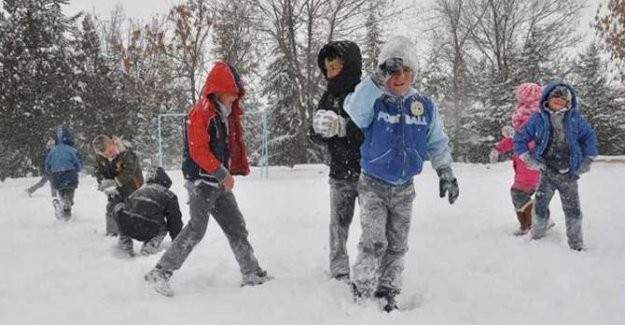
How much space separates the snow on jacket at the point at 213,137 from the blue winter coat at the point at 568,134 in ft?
9.49

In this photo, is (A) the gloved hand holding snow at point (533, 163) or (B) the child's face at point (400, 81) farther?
(A) the gloved hand holding snow at point (533, 163)

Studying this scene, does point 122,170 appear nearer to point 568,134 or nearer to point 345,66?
point 345,66

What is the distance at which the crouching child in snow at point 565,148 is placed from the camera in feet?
17.7

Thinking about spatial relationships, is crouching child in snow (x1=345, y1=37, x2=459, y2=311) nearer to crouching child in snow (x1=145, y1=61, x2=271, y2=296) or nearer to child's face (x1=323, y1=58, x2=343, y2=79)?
child's face (x1=323, y1=58, x2=343, y2=79)

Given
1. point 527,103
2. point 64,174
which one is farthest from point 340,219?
point 64,174

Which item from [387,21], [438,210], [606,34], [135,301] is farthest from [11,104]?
[606,34]

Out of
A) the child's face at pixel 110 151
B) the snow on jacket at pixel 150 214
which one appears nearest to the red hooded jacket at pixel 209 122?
the snow on jacket at pixel 150 214

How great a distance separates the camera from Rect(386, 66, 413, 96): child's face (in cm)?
370

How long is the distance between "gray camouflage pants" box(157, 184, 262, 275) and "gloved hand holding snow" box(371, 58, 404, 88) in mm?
1520

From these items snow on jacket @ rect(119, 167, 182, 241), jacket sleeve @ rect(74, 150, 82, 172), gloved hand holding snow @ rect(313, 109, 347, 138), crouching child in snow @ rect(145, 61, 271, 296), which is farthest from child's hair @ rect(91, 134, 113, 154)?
gloved hand holding snow @ rect(313, 109, 347, 138)

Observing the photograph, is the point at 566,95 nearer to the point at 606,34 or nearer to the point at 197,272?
the point at 197,272

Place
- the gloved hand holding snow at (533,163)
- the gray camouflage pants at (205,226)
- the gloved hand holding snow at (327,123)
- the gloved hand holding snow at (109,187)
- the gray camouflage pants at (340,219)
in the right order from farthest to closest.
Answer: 1. the gloved hand holding snow at (109,187)
2. the gloved hand holding snow at (533,163)
3. the gray camouflage pants at (340,219)
4. the gray camouflage pants at (205,226)
5. the gloved hand holding snow at (327,123)

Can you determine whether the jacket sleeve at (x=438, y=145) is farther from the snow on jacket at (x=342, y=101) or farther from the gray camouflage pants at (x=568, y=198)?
the gray camouflage pants at (x=568, y=198)

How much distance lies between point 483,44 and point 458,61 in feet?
7.15
